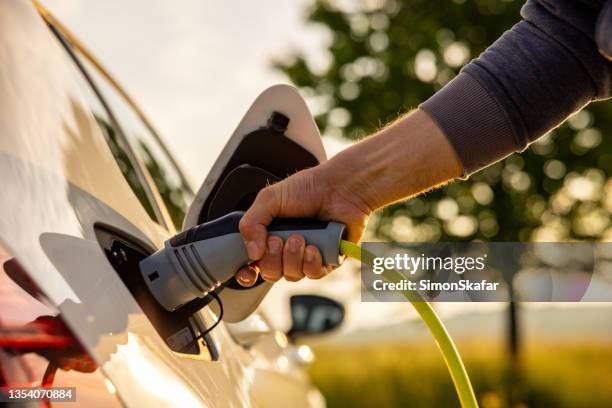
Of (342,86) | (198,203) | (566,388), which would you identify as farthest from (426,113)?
(342,86)

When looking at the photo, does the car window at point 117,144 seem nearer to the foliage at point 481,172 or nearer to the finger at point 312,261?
the finger at point 312,261

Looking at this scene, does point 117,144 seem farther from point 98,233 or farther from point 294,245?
point 98,233

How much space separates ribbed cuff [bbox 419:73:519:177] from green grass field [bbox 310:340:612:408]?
9.93m

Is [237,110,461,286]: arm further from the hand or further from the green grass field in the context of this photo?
the green grass field

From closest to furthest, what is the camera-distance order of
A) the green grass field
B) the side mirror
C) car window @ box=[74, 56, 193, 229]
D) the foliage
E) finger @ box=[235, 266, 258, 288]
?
finger @ box=[235, 266, 258, 288], car window @ box=[74, 56, 193, 229], the side mirror, the green grass field, the foliage

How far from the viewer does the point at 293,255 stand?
1997mm

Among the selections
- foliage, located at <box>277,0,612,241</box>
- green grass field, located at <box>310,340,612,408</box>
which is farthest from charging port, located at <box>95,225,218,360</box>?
foliage, located at <box>277,0,612,241</box>

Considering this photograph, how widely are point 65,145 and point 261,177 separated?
0.71 metres

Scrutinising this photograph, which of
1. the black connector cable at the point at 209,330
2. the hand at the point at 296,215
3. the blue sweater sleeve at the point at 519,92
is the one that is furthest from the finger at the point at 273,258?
the blue sweater sleeve at the point at 519,92

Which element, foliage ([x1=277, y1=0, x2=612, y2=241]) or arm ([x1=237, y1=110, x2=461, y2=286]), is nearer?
arm ([x1=237, y1=110, x2=461, y2=286])

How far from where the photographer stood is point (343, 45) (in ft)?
48.7

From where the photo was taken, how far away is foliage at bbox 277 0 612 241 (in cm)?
1418

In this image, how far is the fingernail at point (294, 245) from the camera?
2.00m

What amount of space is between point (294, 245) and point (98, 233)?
48cm
